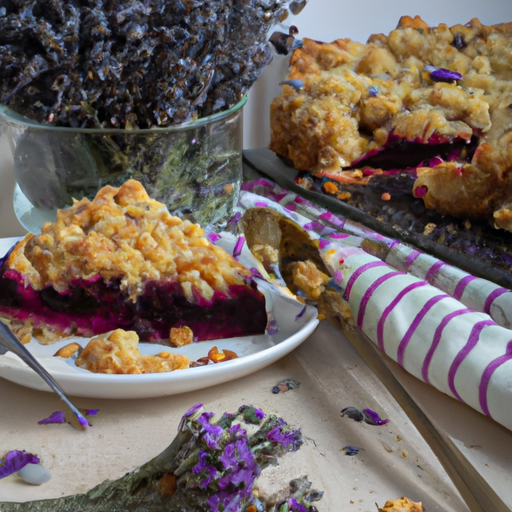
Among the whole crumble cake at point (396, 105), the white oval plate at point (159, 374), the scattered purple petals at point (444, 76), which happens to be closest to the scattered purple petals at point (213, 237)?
the white oval plate at point (159, 374)

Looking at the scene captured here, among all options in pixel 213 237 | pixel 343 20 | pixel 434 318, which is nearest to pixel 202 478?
pixel 434 318

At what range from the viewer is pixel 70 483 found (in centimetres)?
42

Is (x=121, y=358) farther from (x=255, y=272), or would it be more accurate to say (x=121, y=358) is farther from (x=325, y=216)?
(x=325, y=216)

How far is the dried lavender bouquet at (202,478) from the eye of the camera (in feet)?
1.20

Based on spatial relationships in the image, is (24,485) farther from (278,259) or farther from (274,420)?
(278,259)

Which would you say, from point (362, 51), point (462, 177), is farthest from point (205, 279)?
point (362, 51)

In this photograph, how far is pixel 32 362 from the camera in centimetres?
47

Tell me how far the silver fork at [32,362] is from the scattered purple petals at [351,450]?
0.65 ft

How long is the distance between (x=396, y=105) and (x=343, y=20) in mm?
285

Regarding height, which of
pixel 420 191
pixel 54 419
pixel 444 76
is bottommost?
pixel 54 419

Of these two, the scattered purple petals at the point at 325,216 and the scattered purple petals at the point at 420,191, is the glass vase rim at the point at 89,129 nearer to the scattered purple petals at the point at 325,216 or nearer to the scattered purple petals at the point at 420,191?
the scattered purple petals at the point at 325,216

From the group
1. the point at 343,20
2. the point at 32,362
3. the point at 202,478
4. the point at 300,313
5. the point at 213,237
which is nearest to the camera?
the point at 202,478

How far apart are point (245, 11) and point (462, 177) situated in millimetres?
327

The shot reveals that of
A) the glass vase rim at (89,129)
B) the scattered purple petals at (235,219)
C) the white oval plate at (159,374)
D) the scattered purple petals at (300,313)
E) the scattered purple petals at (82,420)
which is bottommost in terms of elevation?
the scattered purple petals at (82,420)
